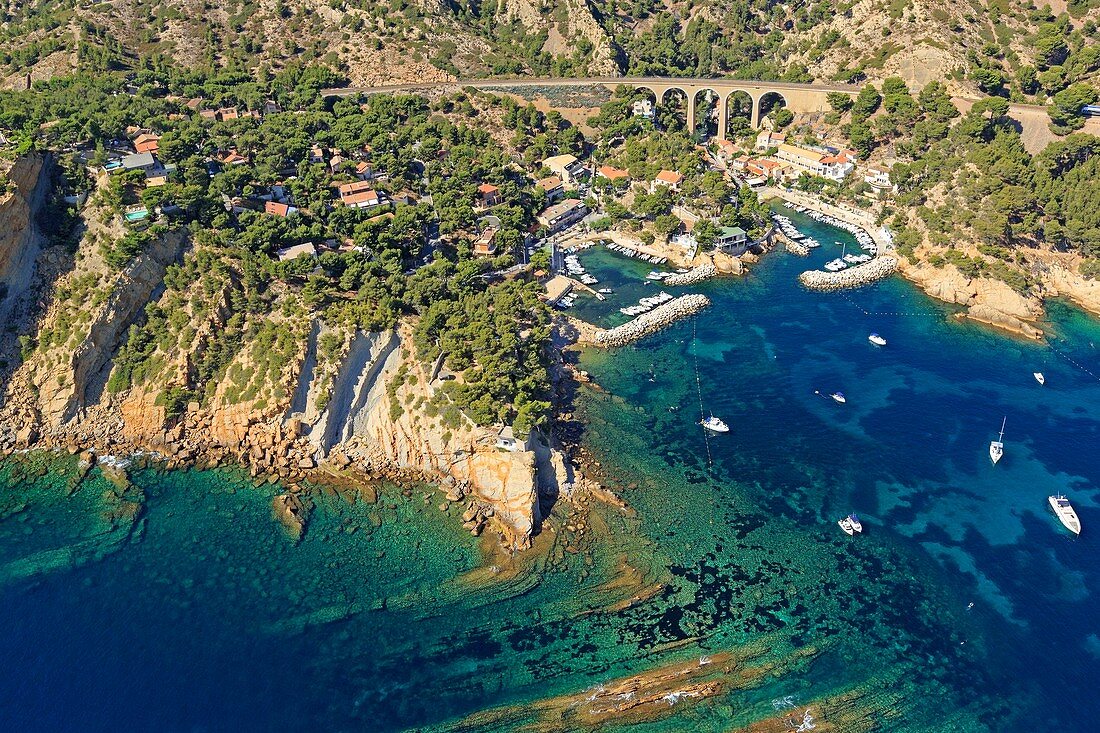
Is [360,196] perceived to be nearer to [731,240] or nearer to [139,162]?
[139,162]

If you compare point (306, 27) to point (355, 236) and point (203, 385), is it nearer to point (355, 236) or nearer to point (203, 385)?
point (355, 236)

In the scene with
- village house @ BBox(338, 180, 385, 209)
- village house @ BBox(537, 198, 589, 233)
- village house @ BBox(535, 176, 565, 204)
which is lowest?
village house @ BBox(537, 198, 589, 233)

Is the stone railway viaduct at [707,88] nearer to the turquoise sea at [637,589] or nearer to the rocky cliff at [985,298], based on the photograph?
the rocky cliff at [985,298]

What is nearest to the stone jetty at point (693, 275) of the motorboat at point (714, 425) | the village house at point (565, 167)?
A: the motorboat at point (714, 425)

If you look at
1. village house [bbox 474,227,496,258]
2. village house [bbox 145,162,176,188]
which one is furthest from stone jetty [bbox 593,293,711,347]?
village house [bbox 145,162,176,188]

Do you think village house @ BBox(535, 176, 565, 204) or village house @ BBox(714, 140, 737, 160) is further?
village house @ BBox(714, 140, 737, 160)

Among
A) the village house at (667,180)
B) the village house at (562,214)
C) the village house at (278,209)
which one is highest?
the village house at (278,209)

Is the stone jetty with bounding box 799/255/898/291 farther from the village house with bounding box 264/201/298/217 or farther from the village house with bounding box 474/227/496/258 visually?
the village house with bounding box 264/201/298/217
